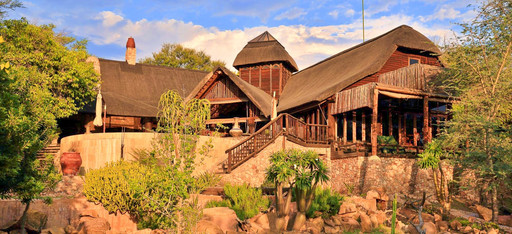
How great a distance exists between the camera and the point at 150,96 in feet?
109

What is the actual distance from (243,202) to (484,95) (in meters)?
10.5

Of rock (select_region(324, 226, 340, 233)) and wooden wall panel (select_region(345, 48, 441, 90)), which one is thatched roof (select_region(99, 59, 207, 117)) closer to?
wooden wall panel (select_region(345, 48, 441, 90))

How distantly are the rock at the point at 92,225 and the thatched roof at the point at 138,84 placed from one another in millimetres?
16269

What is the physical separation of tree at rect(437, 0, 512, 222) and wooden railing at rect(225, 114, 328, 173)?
5.90 meters

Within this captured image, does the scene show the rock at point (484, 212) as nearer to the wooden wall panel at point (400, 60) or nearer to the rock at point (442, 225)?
the rock at point (442, 225)

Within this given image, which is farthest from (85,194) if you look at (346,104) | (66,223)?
(346,104)

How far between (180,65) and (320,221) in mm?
36134

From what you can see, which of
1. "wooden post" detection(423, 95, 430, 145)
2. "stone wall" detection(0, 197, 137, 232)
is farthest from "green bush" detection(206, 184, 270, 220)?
"wooden post" detection(423, 95, 430, 145)

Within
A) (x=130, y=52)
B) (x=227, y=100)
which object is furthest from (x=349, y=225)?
(x=130, y=52)

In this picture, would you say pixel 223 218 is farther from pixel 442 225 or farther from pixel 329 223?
pixel 442 225

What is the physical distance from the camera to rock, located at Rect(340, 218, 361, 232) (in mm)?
14914

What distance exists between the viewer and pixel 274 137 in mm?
21641

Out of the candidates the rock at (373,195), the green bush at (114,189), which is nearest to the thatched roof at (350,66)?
the rock at (373,195)

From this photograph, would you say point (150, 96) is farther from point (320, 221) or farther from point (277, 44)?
point (320, 221)
